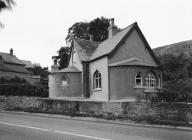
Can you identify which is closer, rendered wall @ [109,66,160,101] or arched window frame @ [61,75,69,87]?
rendered wall @ [109,66,160,101]

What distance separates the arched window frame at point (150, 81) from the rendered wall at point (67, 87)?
27.7 feet

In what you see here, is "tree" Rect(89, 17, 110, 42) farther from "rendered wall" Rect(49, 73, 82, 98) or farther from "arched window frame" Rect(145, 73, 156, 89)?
"arched window frame" Rect(145, 73, 156, 89)

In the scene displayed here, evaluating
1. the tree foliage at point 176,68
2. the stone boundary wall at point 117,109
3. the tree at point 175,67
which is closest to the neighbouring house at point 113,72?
the stone boundary wall at point 117,109

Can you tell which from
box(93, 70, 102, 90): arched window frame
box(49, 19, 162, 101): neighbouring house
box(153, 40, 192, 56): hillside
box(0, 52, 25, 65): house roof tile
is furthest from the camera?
box(153, 40, 192, 56): hillside

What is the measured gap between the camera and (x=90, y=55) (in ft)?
117

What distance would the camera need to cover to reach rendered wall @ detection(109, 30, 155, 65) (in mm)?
30453

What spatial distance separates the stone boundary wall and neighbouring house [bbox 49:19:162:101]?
6815 mm

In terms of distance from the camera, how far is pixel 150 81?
99.0 feet

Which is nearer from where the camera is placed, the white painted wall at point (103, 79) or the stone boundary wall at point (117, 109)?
the stone boundary wall at point (117, 109)

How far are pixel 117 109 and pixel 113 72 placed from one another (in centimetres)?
915

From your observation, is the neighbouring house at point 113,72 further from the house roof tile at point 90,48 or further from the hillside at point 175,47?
the hillside at point 175,47

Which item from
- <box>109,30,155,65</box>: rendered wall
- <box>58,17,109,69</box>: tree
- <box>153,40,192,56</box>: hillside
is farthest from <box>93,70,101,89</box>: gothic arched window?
<box>153,40,192,56</box>: hillside

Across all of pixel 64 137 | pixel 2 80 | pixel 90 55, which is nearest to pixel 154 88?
pixel 90 55

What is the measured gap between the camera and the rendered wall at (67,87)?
33344 mm
